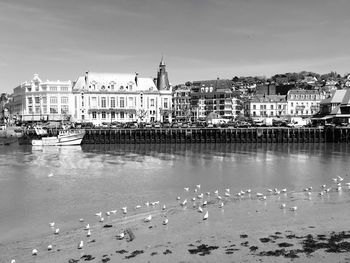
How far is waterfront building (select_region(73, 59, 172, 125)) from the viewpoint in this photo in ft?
322

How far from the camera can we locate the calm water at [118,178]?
928 inches

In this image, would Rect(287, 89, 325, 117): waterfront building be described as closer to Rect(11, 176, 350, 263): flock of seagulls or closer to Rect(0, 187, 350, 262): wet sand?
Rect(11, 176, 350, 263): flock of seagulls

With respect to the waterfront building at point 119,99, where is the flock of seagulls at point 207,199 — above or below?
below

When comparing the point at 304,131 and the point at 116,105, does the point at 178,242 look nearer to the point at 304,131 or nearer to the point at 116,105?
the point at 304,131

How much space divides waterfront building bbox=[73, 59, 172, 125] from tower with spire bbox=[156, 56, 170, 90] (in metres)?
0.25

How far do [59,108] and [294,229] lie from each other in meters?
83.4

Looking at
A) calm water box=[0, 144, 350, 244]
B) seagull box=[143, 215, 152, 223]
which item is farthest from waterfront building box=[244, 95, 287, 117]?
seagull box=[143, 215, 152, 223]

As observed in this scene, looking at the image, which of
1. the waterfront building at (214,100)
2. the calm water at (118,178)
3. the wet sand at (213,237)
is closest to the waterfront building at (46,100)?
Answer: the waterfront building at (214,100)

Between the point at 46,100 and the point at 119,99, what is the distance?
617 inches

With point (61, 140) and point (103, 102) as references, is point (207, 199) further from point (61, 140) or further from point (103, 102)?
point (103, 102)

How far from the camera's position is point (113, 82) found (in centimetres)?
10100

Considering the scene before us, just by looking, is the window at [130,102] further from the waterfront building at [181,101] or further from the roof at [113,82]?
the waterfront building at [181,101]

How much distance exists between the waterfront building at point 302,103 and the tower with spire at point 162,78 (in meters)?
29.5

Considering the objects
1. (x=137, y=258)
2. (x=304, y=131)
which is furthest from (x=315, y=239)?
(x=304, y=131)
